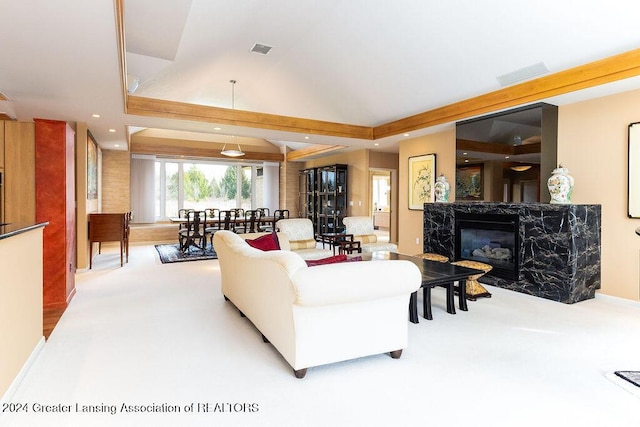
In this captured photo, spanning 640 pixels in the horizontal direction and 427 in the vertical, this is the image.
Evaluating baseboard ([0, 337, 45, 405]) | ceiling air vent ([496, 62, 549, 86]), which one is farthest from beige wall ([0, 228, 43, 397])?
ceiling air vent ([496, 62, 549, 86])

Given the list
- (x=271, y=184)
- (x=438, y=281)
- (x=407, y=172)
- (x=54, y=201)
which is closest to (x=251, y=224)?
(x=271, y=184)

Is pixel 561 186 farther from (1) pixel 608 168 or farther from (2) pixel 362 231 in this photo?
(2) pixel 362 231

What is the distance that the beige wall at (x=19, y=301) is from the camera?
2.02 metres

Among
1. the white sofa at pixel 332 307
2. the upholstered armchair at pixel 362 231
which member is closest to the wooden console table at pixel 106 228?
the upholstered armchair at pixel 362 231

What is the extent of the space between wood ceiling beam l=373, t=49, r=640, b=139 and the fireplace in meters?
1.46

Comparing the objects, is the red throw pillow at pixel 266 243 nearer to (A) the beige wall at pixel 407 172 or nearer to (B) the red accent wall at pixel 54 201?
(B) the red accent wall at pixel 54 201

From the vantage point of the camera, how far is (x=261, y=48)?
5062 millimetres

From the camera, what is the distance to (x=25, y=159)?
3836 millimetres

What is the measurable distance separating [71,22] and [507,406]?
373 cm

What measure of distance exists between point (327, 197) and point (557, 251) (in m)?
6.29

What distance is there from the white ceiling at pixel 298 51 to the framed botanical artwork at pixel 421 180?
0.66 m

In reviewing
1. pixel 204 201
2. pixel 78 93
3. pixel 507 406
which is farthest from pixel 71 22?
pixel 204 201

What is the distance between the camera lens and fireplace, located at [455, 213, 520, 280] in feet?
15.4

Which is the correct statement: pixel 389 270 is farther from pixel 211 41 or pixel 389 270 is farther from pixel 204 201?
pixel 204 201
